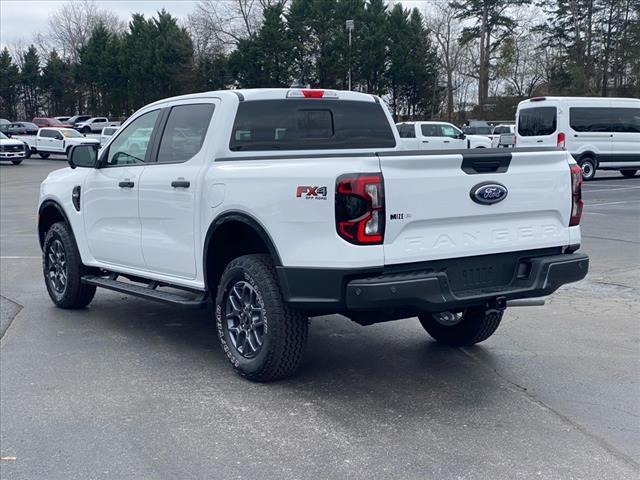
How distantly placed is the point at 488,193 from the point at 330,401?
165 cm

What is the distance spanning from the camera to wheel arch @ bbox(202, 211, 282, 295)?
5133mm

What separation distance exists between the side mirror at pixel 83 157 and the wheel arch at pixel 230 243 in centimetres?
206

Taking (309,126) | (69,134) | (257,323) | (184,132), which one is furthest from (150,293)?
(69,134)

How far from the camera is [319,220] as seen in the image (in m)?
4.76

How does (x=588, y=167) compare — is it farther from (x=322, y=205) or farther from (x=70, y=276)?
(x=322, y=205)

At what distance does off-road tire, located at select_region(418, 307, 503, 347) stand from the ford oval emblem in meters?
1.25

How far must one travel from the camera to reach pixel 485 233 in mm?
5035

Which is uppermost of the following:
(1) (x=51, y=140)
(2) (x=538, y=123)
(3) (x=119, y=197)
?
(2) (x=538, y=123)

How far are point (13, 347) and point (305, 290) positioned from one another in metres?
2.97

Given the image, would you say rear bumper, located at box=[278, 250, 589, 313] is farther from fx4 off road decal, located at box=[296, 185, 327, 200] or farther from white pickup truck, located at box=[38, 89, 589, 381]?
fx4 off road decal, located at box=[296, 185, 327, 200]

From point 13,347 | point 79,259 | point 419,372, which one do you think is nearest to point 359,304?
point 419,372

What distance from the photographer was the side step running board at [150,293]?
5.92m

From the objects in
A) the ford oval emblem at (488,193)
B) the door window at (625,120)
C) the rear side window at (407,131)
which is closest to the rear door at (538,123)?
the door window at (625,120)

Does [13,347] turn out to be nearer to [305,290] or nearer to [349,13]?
[305,290]
